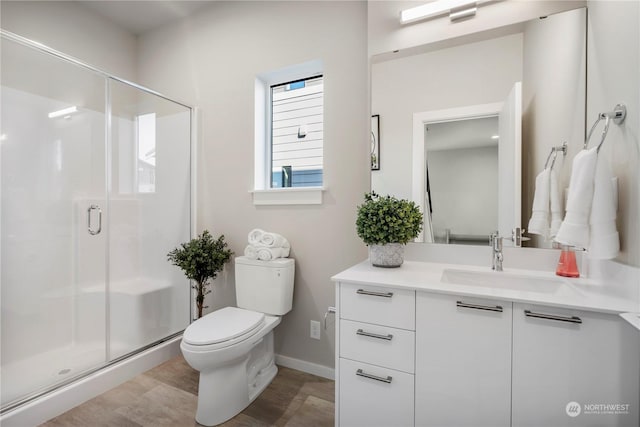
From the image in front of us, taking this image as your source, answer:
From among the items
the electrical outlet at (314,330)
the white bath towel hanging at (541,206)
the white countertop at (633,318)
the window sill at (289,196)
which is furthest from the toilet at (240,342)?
the white countertop at (633,318)

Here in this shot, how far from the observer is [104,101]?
196 cm

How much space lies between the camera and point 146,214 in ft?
7.14

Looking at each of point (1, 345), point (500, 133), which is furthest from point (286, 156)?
point (1, 345)

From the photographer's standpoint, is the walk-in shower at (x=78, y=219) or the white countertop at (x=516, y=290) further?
the walk-in shower at (x=78, y=219)

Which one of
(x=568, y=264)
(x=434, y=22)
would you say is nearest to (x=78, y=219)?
(x=434, y=22)

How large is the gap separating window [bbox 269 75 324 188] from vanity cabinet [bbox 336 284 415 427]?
106 cm

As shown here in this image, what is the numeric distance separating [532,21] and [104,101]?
2.50m

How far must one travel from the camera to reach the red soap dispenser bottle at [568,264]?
4.08 ft

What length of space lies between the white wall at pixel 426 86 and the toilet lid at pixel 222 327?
1030 mm

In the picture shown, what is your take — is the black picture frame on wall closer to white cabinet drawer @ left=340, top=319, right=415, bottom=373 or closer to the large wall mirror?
the large wall mirror

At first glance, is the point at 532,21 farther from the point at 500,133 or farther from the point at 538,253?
the point at 538,253

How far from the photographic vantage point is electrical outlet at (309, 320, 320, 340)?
6.36ft

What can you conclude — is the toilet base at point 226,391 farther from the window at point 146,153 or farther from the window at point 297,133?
the window at point 146,153

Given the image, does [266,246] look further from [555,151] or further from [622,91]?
[622,91]
